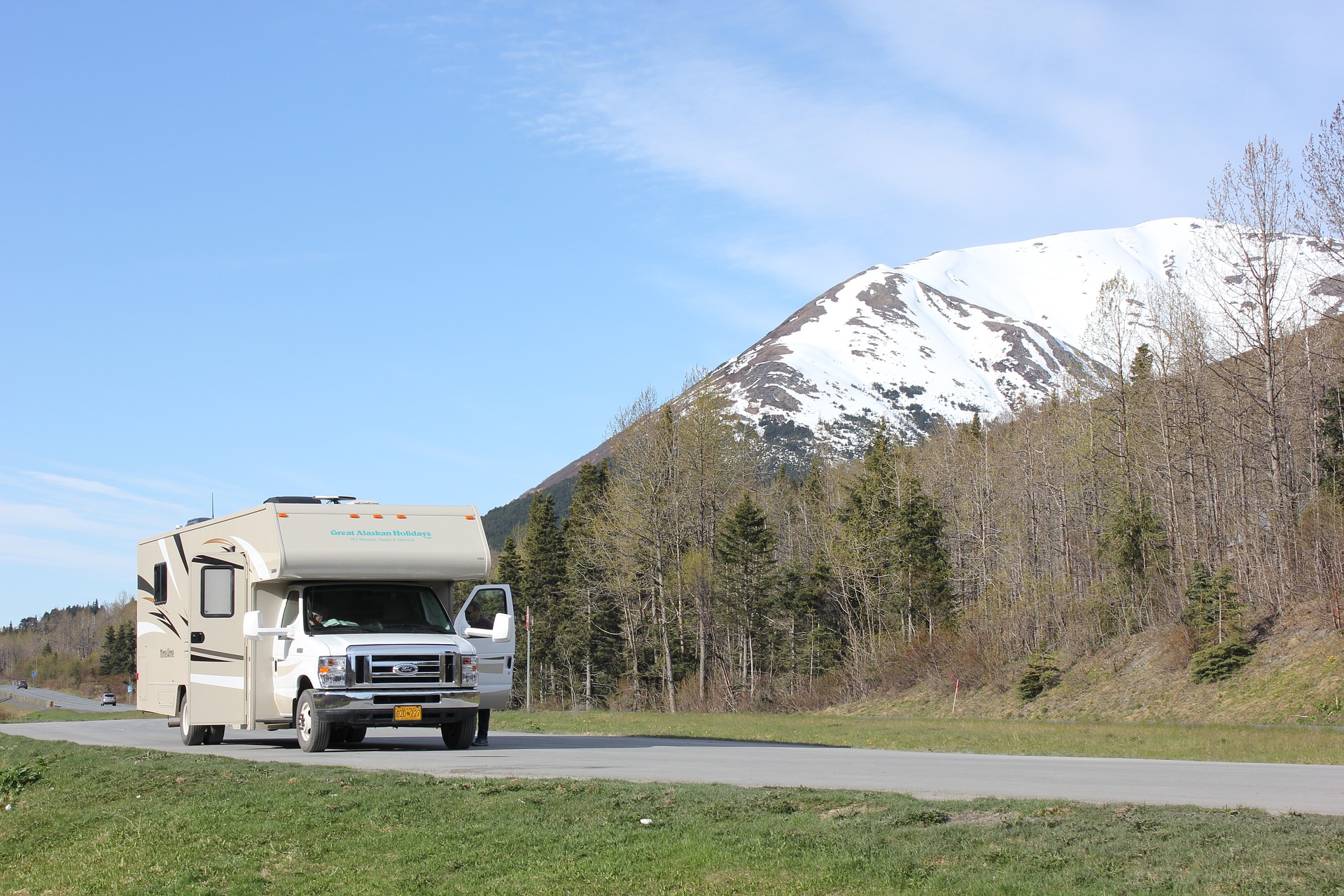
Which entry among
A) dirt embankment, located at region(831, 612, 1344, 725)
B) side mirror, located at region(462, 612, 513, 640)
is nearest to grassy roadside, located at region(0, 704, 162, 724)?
side mirror, located at region(462, 612, 513, 640)

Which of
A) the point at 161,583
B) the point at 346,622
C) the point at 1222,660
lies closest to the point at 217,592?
the point at 346,622

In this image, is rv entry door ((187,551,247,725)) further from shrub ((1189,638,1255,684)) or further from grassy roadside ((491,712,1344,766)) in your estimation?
shrub ((1189,638,1255,684))

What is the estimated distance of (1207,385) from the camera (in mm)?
47562

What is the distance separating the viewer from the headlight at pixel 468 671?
58.3ft

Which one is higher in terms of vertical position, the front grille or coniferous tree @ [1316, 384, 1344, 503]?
coniferous tree @ [1316, 384, 1344, 503]

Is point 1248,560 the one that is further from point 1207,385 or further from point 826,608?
point 826,608

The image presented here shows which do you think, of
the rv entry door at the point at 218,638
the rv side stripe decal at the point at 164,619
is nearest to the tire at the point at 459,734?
the rv entry door at the point at 218,638

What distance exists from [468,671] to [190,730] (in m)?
5.92

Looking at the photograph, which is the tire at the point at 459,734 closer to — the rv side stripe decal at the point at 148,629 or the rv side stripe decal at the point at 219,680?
the rv side stripe decal at the point at 219,680

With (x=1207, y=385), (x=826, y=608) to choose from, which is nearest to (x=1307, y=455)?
(x=1207, y=385)

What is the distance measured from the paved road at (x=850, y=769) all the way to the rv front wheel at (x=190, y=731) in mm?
251

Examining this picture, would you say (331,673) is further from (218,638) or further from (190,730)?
(190,730)

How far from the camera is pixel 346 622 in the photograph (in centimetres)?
1800

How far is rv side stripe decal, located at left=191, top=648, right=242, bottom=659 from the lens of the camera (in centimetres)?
1895
